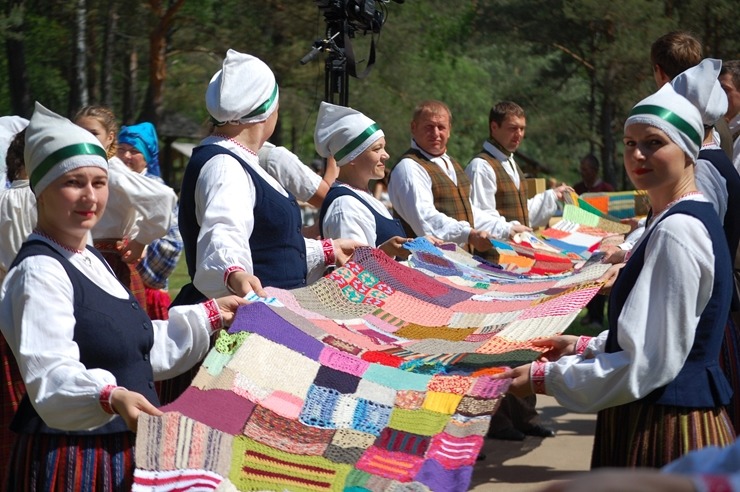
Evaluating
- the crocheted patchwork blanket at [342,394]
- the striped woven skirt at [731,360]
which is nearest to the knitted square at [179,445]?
the crocheted patchwork blanket at [342,394]

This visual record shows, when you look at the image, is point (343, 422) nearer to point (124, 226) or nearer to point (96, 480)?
point (96, 480)

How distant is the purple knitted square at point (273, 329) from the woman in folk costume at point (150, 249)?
218 cm

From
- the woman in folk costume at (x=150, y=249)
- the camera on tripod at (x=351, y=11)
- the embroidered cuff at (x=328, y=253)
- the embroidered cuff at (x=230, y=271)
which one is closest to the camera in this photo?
the embroidered cuff at (x=230, y=271)

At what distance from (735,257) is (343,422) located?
187 centimetres

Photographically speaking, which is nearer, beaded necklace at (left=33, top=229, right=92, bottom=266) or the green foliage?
beaded necklace at (left=33, top=229, right=92, bottom=266)

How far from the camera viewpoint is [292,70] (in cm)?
1595

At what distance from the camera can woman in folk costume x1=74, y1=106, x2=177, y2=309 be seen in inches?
169

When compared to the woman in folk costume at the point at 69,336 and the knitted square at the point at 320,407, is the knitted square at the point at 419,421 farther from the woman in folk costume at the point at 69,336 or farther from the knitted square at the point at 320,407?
the woman in folk costume at the point at 69,336

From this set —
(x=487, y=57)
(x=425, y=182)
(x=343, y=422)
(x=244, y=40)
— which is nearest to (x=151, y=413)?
(x=343, y=422)

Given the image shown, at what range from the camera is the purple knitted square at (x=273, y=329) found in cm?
271

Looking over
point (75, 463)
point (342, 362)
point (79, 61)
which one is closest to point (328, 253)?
point (342, 362)

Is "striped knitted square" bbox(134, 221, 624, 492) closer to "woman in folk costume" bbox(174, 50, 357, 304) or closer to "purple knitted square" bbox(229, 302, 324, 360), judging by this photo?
"purple knitted square" bbox(229, 302, 324, 360)

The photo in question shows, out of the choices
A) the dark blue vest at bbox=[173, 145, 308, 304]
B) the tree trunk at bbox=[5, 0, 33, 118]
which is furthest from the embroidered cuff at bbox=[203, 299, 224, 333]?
the tree trunk at bbox=[5, 0, 33, 118]

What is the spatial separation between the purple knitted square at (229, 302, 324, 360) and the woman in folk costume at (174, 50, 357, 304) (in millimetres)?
260
